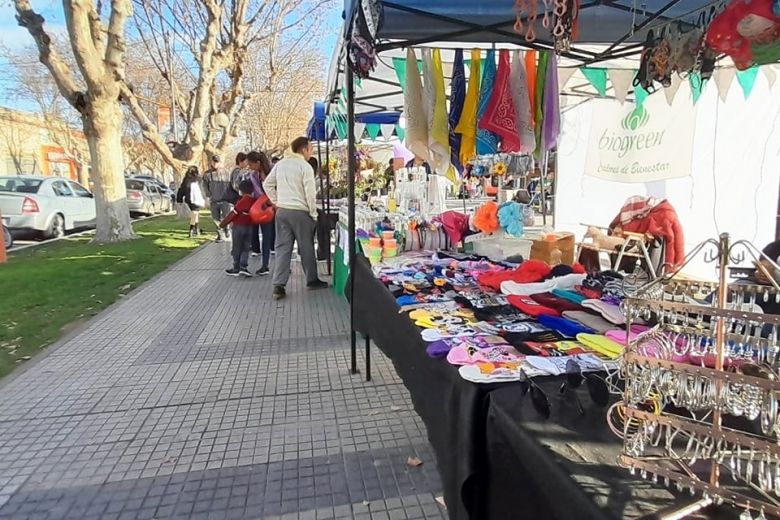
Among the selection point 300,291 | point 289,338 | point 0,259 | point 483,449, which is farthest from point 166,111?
point 483,449

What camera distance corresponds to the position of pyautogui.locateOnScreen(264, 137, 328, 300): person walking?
5715mm

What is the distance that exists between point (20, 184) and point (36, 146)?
3252 centimetres

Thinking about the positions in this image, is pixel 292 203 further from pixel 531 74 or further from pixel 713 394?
pixel 713 394

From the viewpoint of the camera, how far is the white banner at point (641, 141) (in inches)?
221

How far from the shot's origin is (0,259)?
336 inches

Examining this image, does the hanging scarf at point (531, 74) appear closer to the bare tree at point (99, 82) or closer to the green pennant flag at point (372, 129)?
the green pennant flag at point (372, 129)

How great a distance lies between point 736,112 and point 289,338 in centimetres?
510

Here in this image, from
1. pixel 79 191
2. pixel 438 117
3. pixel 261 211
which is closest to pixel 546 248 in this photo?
pixel 438 117

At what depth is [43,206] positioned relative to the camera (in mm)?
11234

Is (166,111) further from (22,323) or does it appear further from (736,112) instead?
(736,112)

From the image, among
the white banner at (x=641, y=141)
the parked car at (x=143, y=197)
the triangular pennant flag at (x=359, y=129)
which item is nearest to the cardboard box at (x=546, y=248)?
the white banner at (x=641, y=141)

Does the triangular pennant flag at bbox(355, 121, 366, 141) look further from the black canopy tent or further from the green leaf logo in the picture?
the black canopy tent

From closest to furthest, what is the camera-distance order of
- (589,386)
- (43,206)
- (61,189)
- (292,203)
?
(589,386) → (292,203) → (43,206) → (61,189)

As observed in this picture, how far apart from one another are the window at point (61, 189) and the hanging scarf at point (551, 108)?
12593 mm
